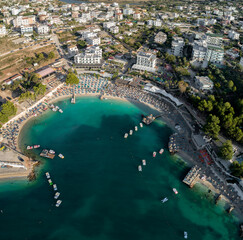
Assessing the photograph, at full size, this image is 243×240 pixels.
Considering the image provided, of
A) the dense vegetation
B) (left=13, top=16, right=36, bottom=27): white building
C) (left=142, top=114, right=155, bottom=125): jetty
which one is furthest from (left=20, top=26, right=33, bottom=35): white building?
(left=142, top=114, right=155, bottom=125): jetty

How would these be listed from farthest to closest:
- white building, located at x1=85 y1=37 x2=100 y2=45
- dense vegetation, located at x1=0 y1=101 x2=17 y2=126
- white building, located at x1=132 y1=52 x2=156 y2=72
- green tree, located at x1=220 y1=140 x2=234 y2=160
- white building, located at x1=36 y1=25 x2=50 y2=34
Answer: white building, located at x1=36 y1=25 x2=50 y2=34 → white building, located at x1=85 y1=37 x2=100 y2=45 → white building, located at x1=132 y1=52 x2=156 y2=72 → dense vegetation, located at x1=0 y1=101 x2=17 y2=126 → green tree, located at x1=220 y1=140 x2=234 y2=160

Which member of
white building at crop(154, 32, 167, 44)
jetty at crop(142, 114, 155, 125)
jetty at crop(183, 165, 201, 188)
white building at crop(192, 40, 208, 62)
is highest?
white building at crop(192, 40, 208, 62)

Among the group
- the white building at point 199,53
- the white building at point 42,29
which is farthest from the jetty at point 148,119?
the white building at point 42,29

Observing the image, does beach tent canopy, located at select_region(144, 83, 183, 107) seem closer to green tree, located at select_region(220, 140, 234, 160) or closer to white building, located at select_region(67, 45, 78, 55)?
green tree, located at select_region(220, 140, 234, 160)

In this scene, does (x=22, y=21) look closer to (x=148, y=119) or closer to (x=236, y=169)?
(x=148, y=119)

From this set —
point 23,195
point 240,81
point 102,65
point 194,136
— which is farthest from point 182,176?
point 102,65

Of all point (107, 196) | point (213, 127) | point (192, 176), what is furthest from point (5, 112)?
point (213, 127)
